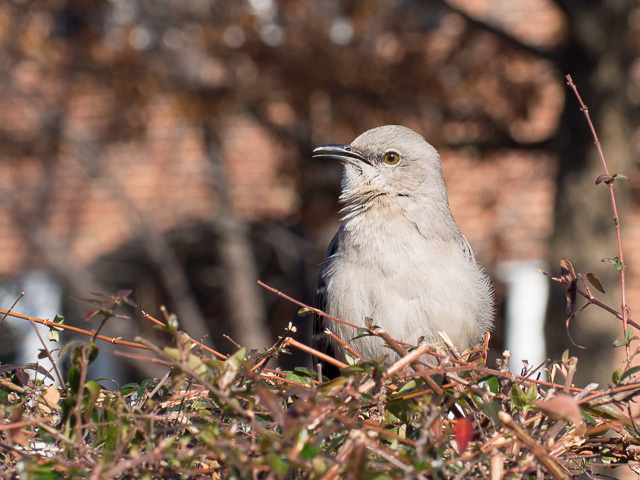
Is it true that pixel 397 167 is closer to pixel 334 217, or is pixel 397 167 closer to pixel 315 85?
pixel 315 85

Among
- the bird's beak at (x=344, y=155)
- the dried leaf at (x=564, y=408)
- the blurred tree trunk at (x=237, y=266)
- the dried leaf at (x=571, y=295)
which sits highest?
the bird's beak at (x=344, y=155)

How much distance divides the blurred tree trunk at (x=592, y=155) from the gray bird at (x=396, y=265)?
9.02 feet

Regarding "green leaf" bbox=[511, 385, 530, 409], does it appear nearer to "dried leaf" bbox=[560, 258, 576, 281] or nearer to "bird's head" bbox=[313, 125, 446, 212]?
"dried leaf" bbox=[560, 258, 576, 281]

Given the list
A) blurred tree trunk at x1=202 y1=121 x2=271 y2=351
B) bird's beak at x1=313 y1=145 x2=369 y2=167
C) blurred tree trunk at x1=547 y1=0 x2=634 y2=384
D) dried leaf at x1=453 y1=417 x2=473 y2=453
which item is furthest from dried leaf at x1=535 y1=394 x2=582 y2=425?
blurred tree trunk at x1=202 y1=121 x2=271 y2=351

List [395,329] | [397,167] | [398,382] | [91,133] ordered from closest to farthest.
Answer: [398,382]
[395,329]
[397,167]
[91,133]

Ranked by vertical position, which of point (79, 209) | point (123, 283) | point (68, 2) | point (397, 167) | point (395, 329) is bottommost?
point (123, 283)

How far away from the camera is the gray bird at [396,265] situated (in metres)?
3.66

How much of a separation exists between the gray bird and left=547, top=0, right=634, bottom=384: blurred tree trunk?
2751 millimetres

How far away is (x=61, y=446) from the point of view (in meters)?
1.89

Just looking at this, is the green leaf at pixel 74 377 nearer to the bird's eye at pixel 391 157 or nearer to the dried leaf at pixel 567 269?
the dried leaf at pixel 567 269

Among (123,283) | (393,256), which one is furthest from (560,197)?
(123,283)

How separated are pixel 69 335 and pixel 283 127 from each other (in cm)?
302

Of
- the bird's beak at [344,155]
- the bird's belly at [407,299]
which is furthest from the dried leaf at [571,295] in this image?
the bird's beak at [344,155]

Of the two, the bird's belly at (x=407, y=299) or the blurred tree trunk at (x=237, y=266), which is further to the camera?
the blurred tree trunk at (x=237, y=266)
